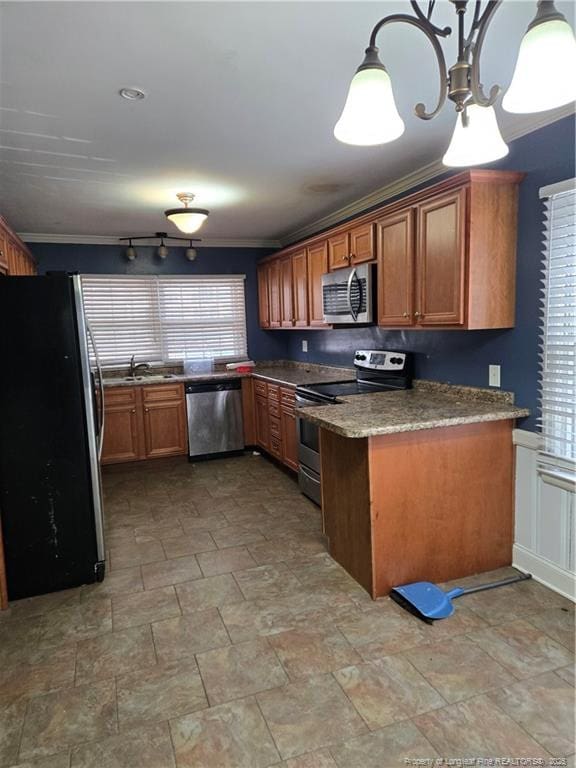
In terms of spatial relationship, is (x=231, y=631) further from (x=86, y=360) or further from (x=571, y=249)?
(x=571, y=249)

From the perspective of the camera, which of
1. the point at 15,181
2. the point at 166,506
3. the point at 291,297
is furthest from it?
the point at 291,297

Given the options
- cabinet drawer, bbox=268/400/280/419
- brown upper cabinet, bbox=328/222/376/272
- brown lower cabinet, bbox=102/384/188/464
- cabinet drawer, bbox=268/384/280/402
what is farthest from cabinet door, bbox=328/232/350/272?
brown lower cabinet, bbox=102/384/188/464

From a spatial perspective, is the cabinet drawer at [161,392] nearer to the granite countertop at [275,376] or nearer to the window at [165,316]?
the granite countertop at [275,376]

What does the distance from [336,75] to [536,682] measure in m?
2.57

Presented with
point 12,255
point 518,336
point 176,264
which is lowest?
point 518,336

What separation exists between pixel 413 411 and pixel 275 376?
2.40 meters

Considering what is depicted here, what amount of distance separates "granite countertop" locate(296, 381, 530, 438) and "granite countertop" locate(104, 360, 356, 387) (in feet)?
4.12

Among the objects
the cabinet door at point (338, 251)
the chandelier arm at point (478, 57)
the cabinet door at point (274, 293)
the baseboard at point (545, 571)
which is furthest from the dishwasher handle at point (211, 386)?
the chandelier arm at point (478, 57)

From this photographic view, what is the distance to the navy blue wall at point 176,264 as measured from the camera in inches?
203

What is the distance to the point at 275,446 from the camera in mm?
4863

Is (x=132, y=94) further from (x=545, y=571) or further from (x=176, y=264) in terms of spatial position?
(x=176, y=264)

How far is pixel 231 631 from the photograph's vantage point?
2340 millimetres

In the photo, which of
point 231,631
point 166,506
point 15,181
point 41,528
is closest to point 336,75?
point 15,181

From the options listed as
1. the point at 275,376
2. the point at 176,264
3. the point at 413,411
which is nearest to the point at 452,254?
the point at 413,411
